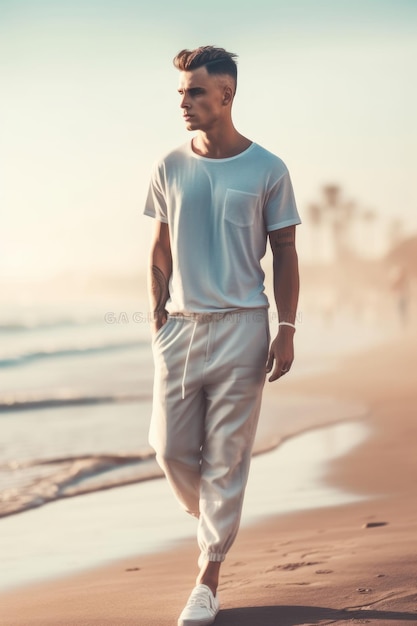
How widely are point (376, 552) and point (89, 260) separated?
69.0 metres

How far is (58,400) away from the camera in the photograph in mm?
12547

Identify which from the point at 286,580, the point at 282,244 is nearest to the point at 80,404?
the point at 286,580

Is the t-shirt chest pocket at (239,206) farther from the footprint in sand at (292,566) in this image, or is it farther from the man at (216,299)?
the footprint in sand at (292,566)

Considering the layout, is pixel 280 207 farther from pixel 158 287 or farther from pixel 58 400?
pixel 58 400

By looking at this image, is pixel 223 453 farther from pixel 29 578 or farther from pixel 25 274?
pixel 25 274

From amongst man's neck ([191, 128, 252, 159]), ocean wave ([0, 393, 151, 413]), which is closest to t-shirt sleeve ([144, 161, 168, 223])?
man's neck ([191, 128, 252, 159])

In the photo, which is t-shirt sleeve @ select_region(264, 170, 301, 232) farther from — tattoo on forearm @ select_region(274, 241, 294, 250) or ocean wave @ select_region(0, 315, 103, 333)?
ocean wave @ select_region(0, 315, 103, 333)

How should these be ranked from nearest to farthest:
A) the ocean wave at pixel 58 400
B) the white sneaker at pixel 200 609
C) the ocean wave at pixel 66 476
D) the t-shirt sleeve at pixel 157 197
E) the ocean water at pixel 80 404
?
1. the white sneaker at pixel 200 609
2. the t-shirt sleeve at pixel 157 197
3. the ocean wave at pixel 66 476
4. the ocean water at pixel 80 404
5. the ocean wave at pixel 58 400

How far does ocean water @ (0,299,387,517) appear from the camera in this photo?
6773 mm

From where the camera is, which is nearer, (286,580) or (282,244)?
(282,244)

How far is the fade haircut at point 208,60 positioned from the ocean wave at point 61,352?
58.1 ft

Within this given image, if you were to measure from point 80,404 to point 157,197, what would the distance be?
27.4 ft

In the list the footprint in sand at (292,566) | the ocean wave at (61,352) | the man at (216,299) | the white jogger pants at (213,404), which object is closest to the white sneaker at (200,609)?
the man at (216,299)

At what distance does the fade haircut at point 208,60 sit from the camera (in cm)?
350
